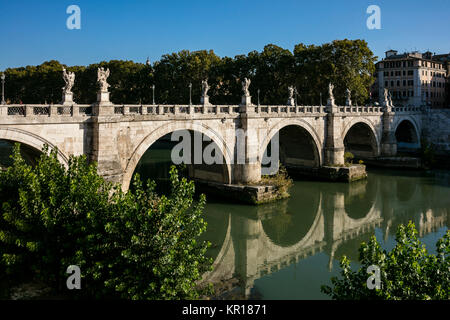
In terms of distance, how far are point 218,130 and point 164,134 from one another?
413cm

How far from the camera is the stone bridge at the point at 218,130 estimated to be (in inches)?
627

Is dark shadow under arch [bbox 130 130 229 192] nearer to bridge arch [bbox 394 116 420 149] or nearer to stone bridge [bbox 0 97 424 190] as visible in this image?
stone bridge [bbox 0 97 424 190]

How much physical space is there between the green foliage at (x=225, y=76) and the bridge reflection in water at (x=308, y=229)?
15421 millimetres

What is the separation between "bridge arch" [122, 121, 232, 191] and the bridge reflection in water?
308cm

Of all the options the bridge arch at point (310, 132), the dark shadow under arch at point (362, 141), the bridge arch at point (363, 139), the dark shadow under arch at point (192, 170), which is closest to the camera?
the dark shadow under arch at point (192, 170)

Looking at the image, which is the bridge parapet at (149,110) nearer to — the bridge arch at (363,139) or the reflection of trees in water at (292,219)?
the bridge arch at (363,139)

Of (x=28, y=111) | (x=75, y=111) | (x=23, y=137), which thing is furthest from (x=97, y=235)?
(x=75, y=111)

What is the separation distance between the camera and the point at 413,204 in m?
26.9

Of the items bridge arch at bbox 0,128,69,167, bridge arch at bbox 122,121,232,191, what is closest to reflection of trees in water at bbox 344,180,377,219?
bridge arch at bbox 122,121,232,191

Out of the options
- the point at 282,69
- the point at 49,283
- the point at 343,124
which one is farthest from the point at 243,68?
the point at 49,283

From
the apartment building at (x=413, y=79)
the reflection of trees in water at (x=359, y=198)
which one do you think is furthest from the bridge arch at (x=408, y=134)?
the reflection of trees in water at (x=359, y=198)

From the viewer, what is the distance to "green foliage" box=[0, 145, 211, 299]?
357 inches
